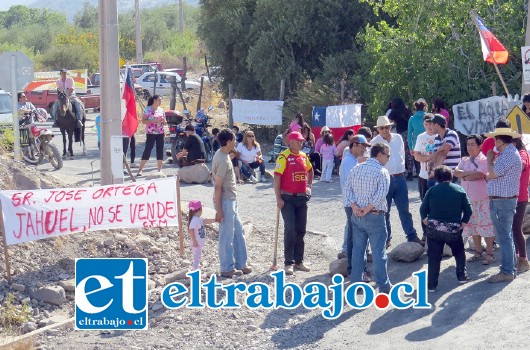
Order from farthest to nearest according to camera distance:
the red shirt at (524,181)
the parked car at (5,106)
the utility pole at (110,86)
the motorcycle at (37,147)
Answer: the parked car at (5,106), the motorcycle at (37,147), the utility pole at (110,86), the red shirt at (524,181)

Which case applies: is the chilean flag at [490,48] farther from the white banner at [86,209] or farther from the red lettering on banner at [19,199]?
the red lettering on banner at [19,199]

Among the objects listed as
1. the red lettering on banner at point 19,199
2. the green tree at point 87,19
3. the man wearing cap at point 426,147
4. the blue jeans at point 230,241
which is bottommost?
the blue jeans at point 230,241

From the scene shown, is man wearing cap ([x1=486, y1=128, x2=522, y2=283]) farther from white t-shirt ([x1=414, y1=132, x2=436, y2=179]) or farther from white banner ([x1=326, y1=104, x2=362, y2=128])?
white banner ([x1=326, y1=104, x2=362, y2=128])

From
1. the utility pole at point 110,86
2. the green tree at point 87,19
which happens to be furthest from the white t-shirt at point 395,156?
the green tree at point 87,19

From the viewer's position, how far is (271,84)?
26.7 metres

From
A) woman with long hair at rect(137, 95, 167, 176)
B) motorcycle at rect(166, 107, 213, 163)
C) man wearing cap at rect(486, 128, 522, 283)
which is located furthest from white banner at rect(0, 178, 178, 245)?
motorcycle at rect(166, 107, 213, 163)

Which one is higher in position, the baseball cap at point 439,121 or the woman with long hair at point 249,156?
the baseball cap at point 439,121

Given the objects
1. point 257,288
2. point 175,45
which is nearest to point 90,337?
point 257,288

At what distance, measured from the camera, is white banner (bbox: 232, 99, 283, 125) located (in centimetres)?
2356

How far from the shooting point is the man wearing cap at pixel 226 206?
10977 mm

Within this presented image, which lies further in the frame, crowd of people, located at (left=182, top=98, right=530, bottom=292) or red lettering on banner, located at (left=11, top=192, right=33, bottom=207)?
red lettering on banner, located at (left=11, top=192, right=33, bottom=207)

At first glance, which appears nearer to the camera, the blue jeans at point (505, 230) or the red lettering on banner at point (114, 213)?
the blue jeans at point (505, 230)

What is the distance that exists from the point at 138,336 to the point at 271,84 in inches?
691

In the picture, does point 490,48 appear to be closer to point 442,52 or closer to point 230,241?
point 442,52
